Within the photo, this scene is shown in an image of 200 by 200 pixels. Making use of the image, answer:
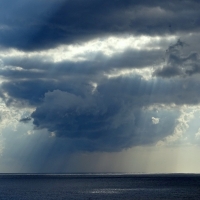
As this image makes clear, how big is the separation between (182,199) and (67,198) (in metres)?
33.1

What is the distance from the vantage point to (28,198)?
501 feet

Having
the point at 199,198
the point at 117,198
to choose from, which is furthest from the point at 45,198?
the point at 199,198

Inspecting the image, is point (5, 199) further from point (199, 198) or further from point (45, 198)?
point (199, 198)

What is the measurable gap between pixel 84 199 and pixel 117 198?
10.1 meters


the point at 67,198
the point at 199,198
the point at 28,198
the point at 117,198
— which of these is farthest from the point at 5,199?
the point at 199,198

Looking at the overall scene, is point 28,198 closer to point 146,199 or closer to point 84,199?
point 84,199

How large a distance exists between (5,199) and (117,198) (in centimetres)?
3256

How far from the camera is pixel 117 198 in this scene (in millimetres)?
151500

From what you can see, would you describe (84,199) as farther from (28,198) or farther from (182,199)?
(182,199)

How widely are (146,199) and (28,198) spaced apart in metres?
35.1

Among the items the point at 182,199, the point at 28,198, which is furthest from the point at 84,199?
the point at 182,199

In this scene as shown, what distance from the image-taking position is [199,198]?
490ft

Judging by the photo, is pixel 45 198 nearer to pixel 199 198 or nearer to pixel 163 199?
pixel 163 199

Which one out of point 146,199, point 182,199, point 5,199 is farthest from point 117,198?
point 5,199
